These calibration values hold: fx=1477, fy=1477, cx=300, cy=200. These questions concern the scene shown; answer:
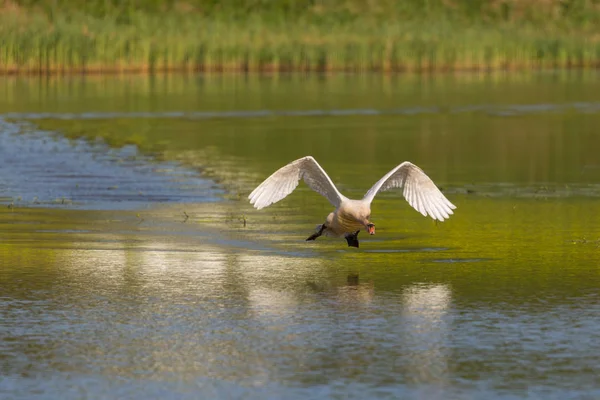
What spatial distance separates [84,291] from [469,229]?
558 cm

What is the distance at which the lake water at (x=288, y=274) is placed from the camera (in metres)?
10.3

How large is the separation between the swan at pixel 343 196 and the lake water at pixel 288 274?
441 millimetres

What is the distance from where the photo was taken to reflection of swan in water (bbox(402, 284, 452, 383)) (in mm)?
10375

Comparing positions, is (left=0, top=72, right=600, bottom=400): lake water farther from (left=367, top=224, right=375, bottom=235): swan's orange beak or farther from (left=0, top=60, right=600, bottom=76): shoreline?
(left=0, top=60, right=600, bottom=76): shoreline

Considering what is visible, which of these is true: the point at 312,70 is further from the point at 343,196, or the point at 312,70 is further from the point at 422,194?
the point at 343,196

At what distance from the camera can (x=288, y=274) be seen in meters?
14.2

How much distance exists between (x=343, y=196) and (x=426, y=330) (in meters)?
3.54

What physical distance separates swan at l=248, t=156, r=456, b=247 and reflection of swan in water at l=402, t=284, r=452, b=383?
1.05 meters

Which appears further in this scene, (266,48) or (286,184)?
(266,48)

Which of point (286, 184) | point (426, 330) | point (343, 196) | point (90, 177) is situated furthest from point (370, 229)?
point (90, 177)

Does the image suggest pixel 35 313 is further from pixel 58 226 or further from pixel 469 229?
pixel 469 229

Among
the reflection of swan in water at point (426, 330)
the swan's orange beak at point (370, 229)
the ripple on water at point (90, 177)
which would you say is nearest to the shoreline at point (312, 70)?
the ripple on water at point (90, 177)

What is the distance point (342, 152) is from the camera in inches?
1120

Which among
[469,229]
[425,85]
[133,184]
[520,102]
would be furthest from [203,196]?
[425,85]
